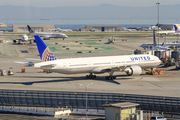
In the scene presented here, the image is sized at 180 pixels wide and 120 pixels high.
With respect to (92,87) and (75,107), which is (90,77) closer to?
(92,87)

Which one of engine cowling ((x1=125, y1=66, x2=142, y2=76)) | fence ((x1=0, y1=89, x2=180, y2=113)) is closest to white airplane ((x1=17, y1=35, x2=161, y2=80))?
engine cowling ((x1=125, y1=66, x2=142, y2=76))

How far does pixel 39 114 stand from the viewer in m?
42.6

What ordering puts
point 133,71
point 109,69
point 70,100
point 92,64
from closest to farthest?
point 70,100 → point 92,64 → point 133,71 → point 109,69

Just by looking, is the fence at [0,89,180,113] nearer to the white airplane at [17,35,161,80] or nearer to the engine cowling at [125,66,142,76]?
the white airplane at [17,35,161,80]

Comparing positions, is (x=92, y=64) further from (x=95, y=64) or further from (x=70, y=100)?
(x=70, y=100)

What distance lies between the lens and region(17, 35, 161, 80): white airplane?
2377 inches

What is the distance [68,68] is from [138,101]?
2320cm

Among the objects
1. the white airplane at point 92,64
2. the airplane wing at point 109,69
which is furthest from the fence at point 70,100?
the airplane wing at point 109,69

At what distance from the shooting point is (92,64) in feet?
212

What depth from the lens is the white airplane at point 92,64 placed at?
6038cm

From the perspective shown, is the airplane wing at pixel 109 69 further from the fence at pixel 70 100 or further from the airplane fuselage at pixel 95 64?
the fence at pixel 70 100

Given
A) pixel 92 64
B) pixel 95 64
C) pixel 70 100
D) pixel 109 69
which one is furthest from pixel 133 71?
pixel 70 100

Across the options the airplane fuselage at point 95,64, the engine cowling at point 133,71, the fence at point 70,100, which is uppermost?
the airplane fuselage at point 95,64

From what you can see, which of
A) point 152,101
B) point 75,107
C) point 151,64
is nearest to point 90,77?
point 151,64
